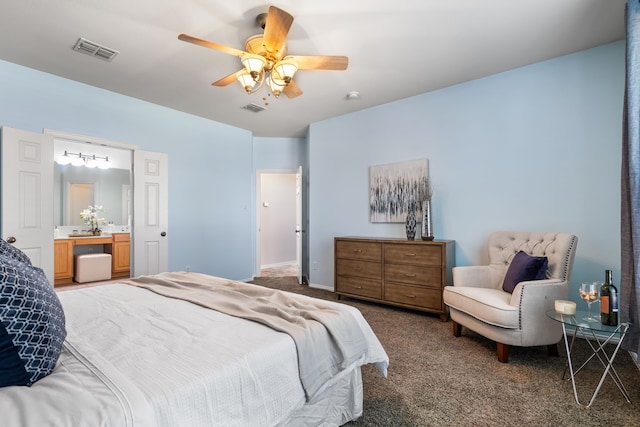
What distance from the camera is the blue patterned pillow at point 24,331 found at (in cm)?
82

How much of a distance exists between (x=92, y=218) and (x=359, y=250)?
5406mm

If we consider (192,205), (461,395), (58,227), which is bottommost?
(461,395)

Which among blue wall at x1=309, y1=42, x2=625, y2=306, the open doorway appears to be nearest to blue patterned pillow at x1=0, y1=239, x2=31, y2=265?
blue wall at x1=309, y1=42, x2=625, y2=306

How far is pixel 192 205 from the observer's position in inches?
180

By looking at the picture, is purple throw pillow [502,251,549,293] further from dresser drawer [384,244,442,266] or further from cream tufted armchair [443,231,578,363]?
dresser drawer [384,244,442,266]

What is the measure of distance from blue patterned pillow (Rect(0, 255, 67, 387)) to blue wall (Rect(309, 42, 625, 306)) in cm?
357

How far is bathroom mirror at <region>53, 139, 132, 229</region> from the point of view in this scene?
5.57 metres

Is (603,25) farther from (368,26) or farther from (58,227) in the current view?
(58,227)

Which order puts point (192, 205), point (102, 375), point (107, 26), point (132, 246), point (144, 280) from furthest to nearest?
1. point (192, 205)
2. point (132, 246)
3. point (107, 26)
4. point (144, 280)
5. point (102, 375)

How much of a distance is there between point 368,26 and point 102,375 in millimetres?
2714

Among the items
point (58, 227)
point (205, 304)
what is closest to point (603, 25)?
point (205, 304)

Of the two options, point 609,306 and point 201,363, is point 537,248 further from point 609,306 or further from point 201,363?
point 201,363

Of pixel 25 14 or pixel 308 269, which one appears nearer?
pixel 25 14

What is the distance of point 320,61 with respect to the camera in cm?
227
